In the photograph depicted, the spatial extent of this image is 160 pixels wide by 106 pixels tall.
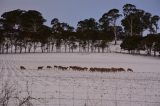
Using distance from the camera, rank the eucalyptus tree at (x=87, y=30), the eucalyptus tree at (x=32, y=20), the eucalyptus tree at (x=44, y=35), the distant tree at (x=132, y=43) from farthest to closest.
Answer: the eucalyptus tree at (x=32, y=20) < the eucalyptus tree at (x=87, y=30) < the eucalyptus tree at (x=44, y=35) < the distant tree at (x=132, y=43)

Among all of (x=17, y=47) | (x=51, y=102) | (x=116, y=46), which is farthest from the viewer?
(x=116, y=46)

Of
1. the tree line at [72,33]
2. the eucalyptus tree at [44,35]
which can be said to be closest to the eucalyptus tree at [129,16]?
the tree line at [72,33]

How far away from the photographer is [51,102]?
10164 millimetres

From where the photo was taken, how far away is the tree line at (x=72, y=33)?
76688 mm

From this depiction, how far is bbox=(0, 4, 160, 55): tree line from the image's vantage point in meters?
76.7

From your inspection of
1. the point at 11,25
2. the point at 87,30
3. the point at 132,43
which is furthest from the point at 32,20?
the point at 132,43

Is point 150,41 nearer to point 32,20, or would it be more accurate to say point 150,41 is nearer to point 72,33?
point 72,33

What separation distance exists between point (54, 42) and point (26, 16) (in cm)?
1091

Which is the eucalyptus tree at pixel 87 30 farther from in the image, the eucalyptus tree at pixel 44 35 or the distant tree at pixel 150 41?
the distant tree at pixel 150 41

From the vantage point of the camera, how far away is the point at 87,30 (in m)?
86.0

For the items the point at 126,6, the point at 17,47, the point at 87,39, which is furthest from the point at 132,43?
the point at 17,47

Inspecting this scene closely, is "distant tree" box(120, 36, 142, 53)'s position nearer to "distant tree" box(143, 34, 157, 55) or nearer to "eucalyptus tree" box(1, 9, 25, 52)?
"distant tree" box(143, 34, 157, 55)

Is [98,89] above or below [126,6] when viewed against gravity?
below

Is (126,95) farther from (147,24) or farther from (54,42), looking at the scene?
(147,24)
